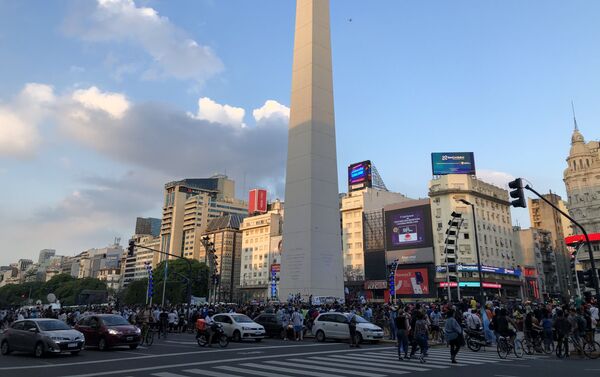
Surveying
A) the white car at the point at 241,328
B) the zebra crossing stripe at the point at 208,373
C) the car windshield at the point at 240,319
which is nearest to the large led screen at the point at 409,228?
the car windshield at the point at 240,319

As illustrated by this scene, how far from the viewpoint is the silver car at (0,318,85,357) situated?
1462 cm

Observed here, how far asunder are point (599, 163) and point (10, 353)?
97.9 m

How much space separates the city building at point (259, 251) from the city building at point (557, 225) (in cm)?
6531

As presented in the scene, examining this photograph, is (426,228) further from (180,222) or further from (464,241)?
(180,222)

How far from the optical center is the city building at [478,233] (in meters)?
79.7

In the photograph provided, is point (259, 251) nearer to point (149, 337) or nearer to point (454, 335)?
point (149, 337)

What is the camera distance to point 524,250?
94.5 metres

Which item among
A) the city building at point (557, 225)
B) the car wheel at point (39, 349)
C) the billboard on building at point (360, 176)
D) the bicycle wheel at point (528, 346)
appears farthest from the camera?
the city building at point (557, 225)

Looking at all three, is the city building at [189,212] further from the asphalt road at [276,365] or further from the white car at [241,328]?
the asphalt road at [276,365]

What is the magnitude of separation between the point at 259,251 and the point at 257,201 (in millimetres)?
15511

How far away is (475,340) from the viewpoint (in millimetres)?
17594

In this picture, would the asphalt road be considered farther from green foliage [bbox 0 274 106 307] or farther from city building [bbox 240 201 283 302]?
green foliage [bbox 0 274 106 307]

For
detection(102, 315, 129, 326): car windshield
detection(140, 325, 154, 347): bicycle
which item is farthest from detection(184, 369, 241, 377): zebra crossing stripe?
detection(140, 325, 154, 347): bicycle

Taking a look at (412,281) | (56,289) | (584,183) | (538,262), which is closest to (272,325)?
(412,281)
